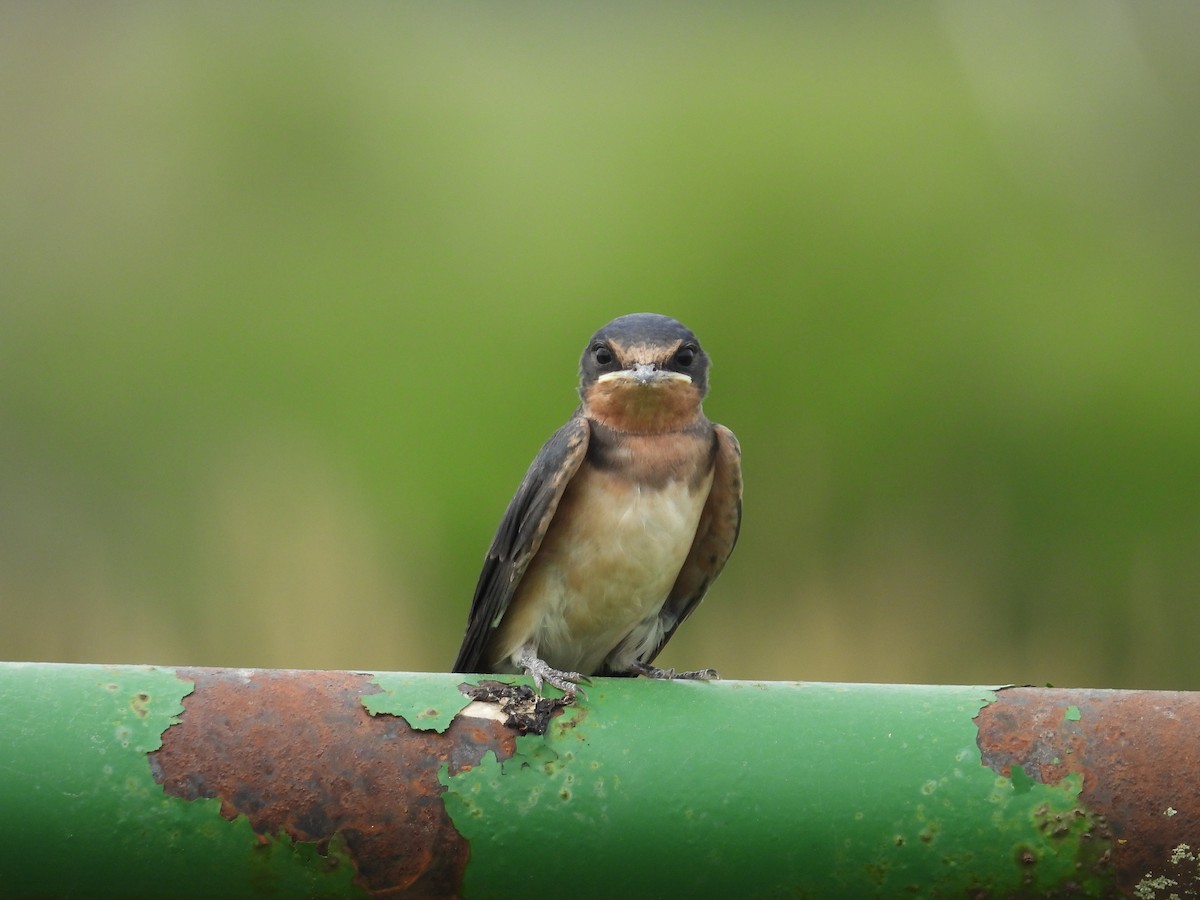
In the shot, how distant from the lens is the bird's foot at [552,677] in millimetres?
1356

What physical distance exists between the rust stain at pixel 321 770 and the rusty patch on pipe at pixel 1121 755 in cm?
44

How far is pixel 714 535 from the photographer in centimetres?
240

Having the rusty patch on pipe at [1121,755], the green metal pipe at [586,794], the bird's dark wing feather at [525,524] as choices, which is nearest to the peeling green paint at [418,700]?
the green metal pipe at [586,794]

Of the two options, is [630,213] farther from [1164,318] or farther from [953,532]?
[1164,318]

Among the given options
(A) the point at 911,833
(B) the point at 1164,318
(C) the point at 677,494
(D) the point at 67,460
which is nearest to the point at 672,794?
(A) the point at 911,833

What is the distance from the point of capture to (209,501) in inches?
134

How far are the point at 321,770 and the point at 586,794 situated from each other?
20cm

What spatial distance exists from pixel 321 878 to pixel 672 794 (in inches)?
10.8

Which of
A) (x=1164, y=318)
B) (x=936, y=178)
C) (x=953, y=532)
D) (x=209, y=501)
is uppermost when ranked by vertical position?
(x=936, y=178)

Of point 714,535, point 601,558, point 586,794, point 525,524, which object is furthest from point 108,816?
point 714,535

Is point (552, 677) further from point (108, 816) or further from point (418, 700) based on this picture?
point (108, 816)

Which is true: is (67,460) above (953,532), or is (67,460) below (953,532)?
below

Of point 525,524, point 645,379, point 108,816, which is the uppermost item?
point 645,379

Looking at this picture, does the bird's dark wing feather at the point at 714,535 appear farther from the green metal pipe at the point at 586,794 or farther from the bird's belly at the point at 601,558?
the green metal pipe at the point at 586,794
